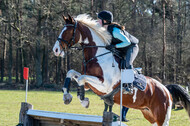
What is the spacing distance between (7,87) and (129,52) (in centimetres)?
2256

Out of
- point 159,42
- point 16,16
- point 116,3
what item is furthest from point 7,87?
point 159,42

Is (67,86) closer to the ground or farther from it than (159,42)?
closer to the ground

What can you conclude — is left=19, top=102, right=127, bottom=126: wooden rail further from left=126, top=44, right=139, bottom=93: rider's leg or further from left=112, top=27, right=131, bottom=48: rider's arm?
left=112, top=27, right=131, bottom=48: rider's arm

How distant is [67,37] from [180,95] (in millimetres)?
3009

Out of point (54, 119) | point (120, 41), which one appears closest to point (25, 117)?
point (54, 119)

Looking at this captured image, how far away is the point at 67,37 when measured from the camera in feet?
16.8

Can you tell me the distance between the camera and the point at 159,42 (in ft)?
95.0

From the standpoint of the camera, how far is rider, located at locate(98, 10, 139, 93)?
5.11 meters

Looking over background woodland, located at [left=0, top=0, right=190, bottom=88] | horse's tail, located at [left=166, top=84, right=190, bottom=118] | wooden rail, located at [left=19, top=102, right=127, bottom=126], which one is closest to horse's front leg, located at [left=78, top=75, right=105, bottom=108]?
wooden rail, located at [left=19, top=102, right=127, bottom=126]

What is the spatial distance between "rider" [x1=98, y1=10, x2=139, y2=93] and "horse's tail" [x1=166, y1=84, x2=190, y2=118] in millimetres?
1604

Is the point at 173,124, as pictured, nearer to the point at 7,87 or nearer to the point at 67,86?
the point at 67,86

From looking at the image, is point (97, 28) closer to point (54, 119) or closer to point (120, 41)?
point (120, 41)

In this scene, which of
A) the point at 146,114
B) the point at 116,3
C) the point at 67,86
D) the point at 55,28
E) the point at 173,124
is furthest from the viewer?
the point at 116,3

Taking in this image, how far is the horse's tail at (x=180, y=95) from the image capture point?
6195 mm
